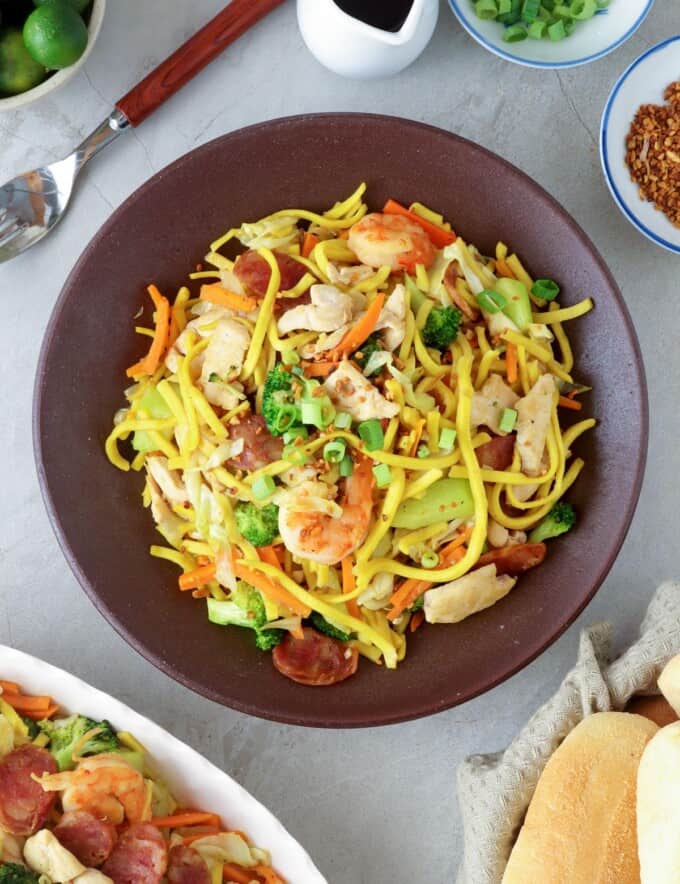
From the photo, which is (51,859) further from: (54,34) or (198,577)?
(54,34)

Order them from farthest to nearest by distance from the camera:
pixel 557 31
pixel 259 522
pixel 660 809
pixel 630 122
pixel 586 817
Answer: pixel 630 122 → pixel 557 31 → pixel 259 522 → pixel 586 817 → pixel 660 809

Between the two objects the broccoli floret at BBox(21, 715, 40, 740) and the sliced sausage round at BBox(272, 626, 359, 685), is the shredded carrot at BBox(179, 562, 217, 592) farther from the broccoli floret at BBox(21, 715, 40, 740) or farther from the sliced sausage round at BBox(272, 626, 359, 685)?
the broccoli floret at BBox(21, 715, 40, 740)

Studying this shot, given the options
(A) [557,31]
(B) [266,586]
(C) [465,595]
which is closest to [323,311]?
(B) [266,586]

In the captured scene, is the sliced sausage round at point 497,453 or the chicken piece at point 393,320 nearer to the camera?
the chicken piece at point 393,320

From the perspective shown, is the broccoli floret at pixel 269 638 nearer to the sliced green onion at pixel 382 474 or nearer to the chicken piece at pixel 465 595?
the chicken piece at pixel 465 595

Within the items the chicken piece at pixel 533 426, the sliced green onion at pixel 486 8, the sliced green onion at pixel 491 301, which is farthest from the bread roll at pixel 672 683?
the sliced green onion at pixel 486 8

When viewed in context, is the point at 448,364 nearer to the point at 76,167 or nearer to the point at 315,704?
the point at 315,704

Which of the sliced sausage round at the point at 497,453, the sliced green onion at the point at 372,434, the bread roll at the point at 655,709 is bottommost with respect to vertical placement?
the bread roll at the point at 655,709
